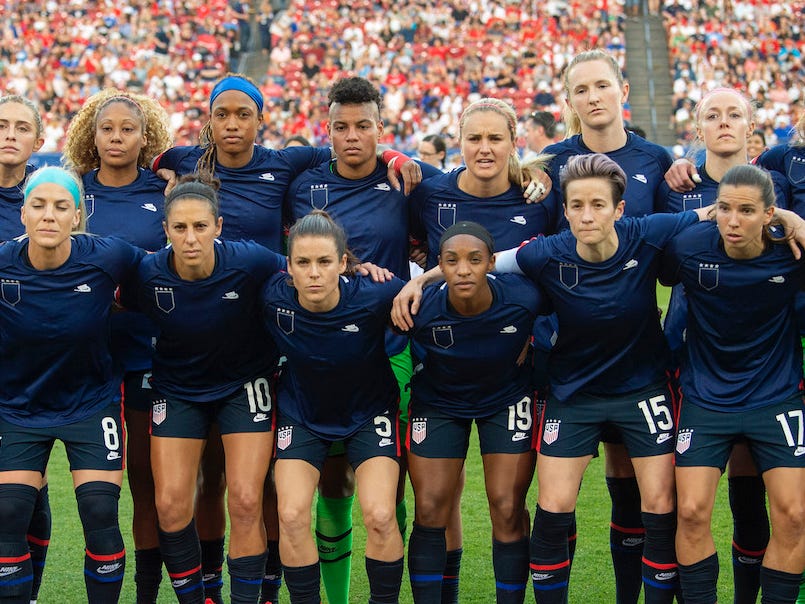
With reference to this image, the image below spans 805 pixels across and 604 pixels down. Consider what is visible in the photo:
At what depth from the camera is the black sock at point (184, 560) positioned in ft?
16.4

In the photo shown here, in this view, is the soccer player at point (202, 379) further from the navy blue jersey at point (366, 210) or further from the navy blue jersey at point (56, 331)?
the navy blue jersey at point (366, 210)

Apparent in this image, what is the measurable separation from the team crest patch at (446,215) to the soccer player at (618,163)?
0.52m

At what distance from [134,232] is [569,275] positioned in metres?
2.13

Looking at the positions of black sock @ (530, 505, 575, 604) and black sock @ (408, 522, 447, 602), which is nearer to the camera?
black sock @ (530, 505, 575, 604)

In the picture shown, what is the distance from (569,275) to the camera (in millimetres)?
4938

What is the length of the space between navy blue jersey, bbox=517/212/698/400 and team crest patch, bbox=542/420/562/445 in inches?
4.7

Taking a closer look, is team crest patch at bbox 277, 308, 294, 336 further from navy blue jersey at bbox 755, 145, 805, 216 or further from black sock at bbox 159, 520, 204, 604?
navy blue jersey at bbox 755, 145, 805, 216

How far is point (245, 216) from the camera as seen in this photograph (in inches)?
219

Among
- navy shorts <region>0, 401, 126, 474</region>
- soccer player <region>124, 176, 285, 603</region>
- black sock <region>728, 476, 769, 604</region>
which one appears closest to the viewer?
navy shorts <region>0, 401, 126, 474</region>

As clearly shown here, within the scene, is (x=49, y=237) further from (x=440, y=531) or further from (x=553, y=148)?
(x=553, y=148)

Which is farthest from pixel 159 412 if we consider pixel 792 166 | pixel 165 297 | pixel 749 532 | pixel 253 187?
pixel 792 166

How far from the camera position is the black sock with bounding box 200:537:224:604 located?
18.0ft

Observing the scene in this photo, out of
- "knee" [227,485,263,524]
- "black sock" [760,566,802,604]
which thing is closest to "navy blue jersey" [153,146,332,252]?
"knee" [227,485,263,524]

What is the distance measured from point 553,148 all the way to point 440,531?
204 centimetres
